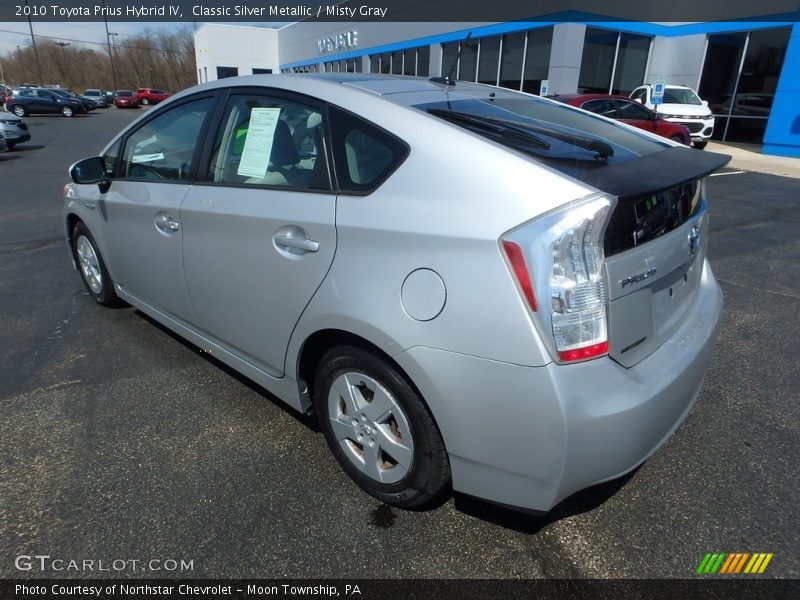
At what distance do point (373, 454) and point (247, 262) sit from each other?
100cm

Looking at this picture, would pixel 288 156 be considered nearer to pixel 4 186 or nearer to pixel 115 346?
pixel 115 346

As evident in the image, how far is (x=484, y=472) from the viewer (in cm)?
178

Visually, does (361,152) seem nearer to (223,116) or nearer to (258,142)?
(258,142)

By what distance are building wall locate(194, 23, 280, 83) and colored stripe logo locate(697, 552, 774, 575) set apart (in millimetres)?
55613

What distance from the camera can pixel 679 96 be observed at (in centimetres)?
1658

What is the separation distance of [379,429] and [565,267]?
94 cm

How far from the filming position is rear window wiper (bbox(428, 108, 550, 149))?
1967mm

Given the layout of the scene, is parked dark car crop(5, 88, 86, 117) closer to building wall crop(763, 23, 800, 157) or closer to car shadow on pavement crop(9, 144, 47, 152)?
car shadow on pavement crop(9, 144, 47, 152)

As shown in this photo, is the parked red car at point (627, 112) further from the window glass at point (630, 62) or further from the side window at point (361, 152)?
the side window at point (361, 152)

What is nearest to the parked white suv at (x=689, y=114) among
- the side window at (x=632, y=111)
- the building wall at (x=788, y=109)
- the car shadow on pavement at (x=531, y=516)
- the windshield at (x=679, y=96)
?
the windshield at (x=679, y=96)

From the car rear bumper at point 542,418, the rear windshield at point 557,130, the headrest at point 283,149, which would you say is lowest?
the car rear bumper at point 542,418

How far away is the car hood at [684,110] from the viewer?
624 inches

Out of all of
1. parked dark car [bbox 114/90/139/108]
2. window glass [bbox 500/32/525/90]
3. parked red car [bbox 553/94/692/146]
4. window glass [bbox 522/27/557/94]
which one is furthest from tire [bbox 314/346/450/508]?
parked dark car [bbox 114/90/139/108]

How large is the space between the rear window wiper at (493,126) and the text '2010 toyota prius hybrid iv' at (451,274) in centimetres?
2
